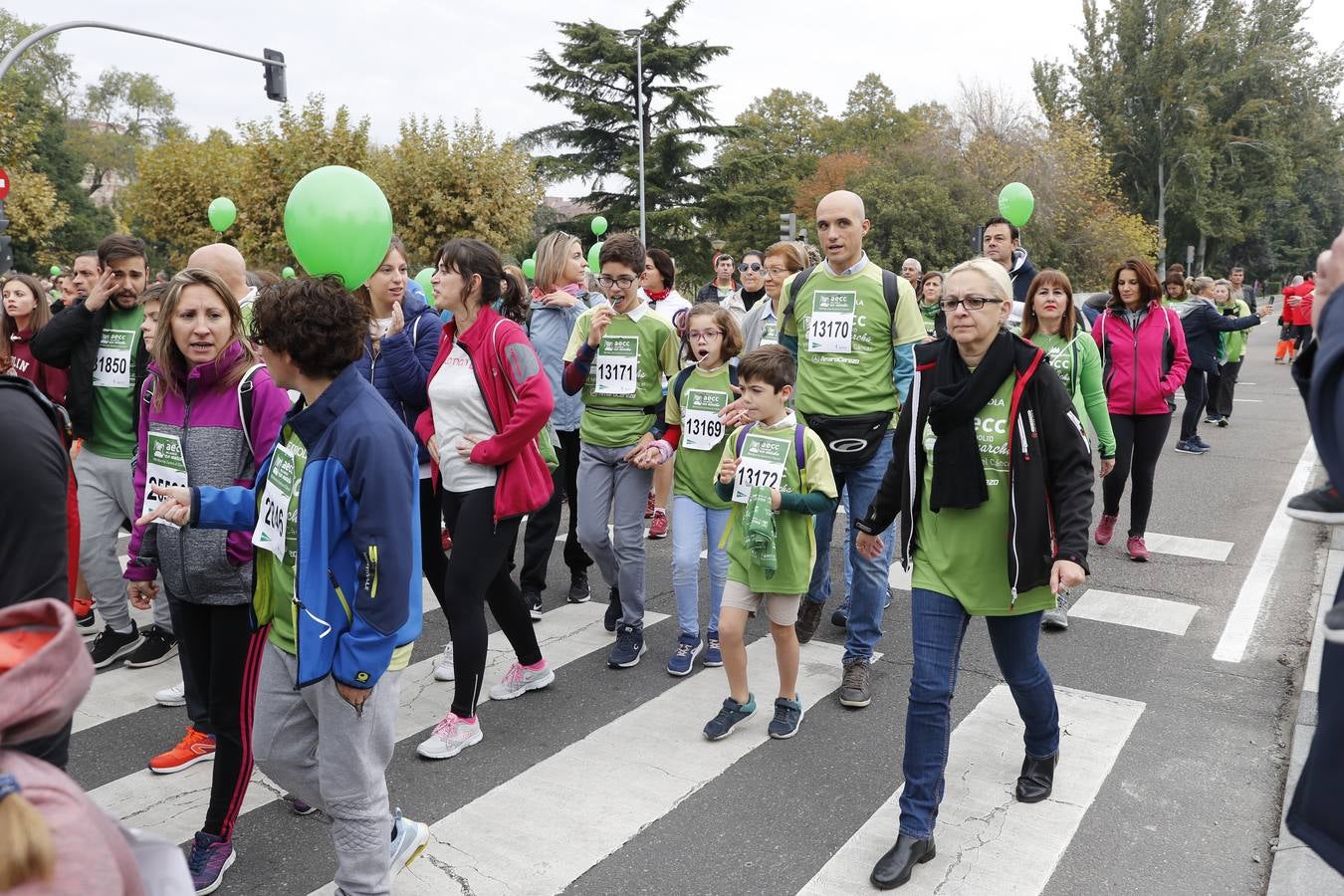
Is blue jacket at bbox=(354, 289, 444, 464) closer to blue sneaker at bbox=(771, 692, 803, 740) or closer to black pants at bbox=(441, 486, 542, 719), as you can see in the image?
black pants at bbox=(441, 486, 542, 719)

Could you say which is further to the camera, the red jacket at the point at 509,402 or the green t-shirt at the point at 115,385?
the green t-shirt at the point at 115,385

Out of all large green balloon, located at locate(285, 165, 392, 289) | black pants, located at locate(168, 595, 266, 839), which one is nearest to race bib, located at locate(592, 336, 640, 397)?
large green balloon, located at locate(285, 165, 392, 289)

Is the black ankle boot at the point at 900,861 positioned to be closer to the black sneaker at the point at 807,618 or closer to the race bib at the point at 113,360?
the black sneaker at the point at 807,618

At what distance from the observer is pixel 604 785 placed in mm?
4078

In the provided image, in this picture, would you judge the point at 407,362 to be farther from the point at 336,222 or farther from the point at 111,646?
the point at 111,646

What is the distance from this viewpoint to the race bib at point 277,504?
296cm

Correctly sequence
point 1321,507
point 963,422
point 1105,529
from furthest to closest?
point 1105,529
point 963,422
point 1321,507

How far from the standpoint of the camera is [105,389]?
208 inches

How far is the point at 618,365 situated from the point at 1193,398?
9234mm

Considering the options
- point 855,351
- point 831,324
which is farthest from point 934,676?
point 831,324

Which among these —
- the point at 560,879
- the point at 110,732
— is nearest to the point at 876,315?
the point at 560,879

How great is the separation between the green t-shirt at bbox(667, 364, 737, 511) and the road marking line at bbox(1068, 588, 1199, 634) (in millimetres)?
2517

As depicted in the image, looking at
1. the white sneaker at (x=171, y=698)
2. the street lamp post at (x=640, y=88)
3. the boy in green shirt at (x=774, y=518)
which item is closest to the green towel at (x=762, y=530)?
the boy in green shirt at (x=774, y=518)

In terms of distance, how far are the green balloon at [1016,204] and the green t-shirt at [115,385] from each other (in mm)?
6849
